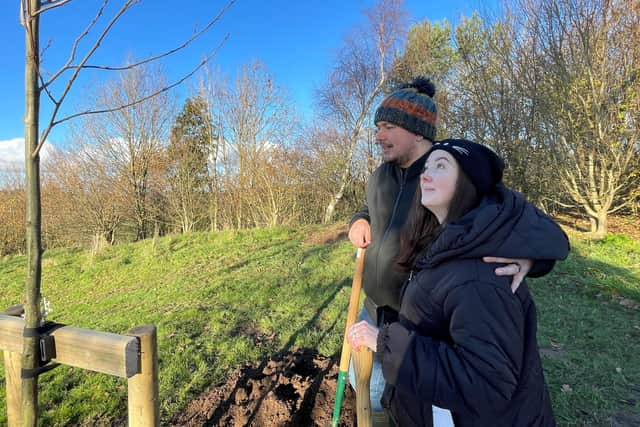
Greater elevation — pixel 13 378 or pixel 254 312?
pixel 13 378

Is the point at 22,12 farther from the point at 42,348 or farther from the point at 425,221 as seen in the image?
the point at 425,221

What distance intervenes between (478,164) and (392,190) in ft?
2.88

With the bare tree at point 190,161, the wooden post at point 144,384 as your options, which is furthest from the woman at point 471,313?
the bare tree at point 190,161

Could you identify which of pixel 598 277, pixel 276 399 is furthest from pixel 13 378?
pixel 598 277

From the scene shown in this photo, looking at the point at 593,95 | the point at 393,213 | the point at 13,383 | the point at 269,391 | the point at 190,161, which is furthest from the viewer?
the point at 190,161

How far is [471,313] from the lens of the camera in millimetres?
1120

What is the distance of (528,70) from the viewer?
1034cm

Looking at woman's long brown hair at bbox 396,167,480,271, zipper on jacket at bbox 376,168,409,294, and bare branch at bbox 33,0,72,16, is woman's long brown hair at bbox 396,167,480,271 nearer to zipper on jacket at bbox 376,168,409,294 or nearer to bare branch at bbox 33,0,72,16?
zipper on jacket at bbox 376,168,409,294

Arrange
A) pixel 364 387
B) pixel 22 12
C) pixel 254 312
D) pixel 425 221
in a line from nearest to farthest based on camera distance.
Answer: pixel 22 12 < pixel 425 221 < pixel 364 387 < pixel 254 312

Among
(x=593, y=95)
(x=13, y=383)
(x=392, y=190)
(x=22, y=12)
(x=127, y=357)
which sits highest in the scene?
(x=593, y=95)

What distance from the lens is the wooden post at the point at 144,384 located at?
63.4 inches

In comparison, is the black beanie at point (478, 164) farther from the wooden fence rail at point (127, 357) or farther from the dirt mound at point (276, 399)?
the dirt mound at point (276, 399)

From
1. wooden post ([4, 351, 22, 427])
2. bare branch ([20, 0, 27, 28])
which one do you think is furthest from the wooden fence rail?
bare branch ([20, 0, 27, 28])

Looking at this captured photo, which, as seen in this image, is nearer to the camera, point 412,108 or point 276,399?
point 412,108
